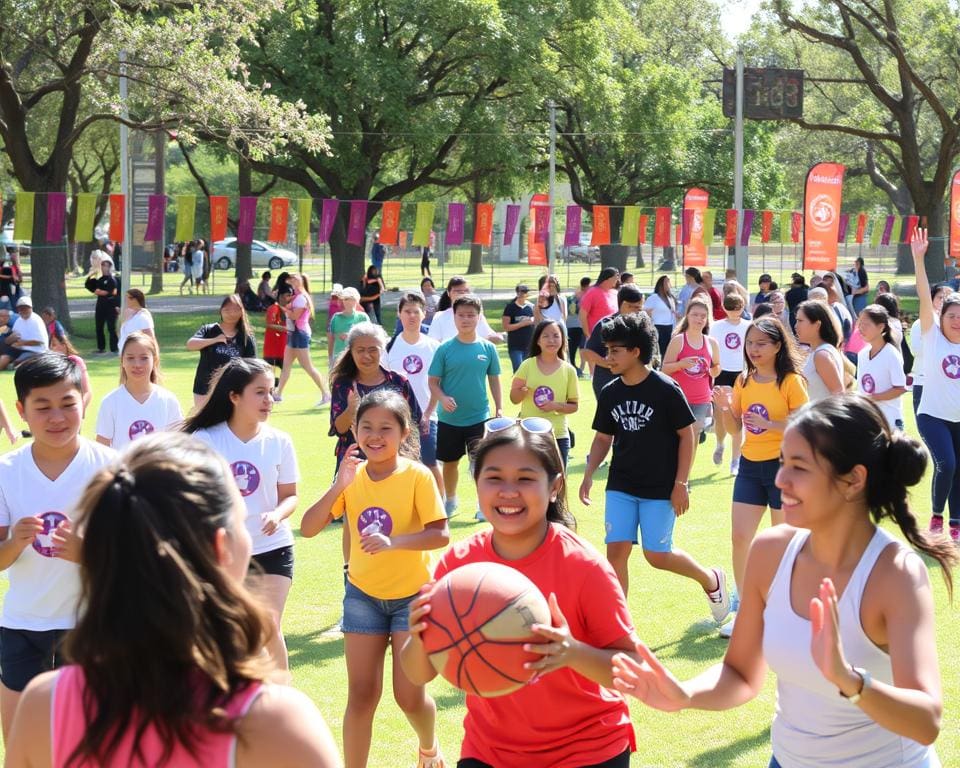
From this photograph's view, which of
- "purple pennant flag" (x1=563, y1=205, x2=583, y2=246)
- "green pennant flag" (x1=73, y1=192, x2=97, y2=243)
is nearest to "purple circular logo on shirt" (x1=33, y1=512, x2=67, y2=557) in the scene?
"green pennant flag" (x1=73, y1=192, x2=97, y2=243)

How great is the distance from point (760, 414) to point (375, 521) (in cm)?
339

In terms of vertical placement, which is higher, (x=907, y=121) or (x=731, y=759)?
(x=907, y=121)

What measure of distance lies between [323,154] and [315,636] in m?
28.7

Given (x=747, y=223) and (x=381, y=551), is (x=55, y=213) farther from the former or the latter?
(x=381, y=551)

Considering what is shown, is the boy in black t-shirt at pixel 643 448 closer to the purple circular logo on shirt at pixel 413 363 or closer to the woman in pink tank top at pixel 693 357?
the purple circular logo on shirt at pixel 413 363

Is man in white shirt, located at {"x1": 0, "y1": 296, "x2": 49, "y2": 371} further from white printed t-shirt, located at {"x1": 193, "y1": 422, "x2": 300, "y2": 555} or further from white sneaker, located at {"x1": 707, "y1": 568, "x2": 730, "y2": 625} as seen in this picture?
white printed t-shirt, located at {"x1": 193, "y1": 422, "x2": 300, "y2": 555}

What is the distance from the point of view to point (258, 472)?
21.0ft

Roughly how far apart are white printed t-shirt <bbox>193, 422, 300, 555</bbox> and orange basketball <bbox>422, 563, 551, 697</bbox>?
9.78ft

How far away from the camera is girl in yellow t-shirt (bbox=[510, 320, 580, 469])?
1077cm

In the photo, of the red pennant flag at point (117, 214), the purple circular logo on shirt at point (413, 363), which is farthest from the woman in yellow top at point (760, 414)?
the red pennant flag at point (117, 214)

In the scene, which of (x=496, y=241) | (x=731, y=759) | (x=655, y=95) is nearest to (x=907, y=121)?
(x=655, y=95)

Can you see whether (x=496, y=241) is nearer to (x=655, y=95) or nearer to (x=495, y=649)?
(x=655, y=95)

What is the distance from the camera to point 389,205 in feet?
106

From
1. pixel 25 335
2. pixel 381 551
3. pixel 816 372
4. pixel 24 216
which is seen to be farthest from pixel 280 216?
pixel 381 551
